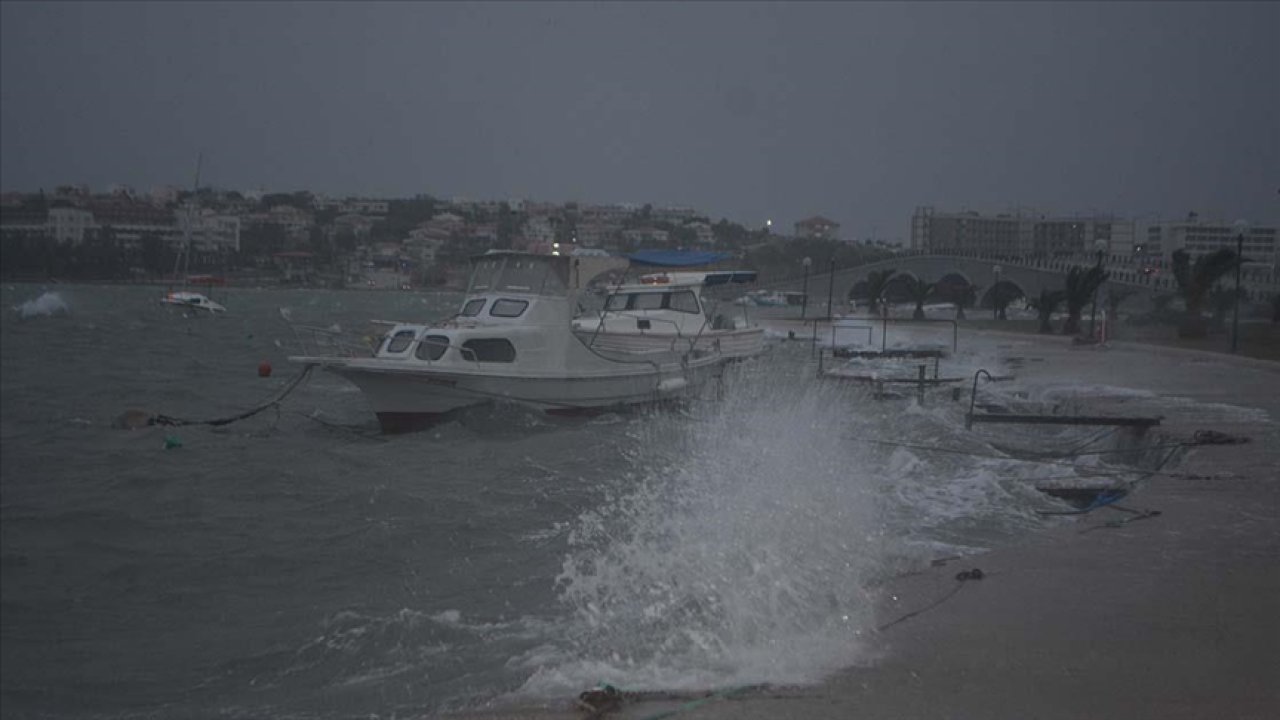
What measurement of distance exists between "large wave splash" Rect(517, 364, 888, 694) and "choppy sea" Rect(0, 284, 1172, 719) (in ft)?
0.10

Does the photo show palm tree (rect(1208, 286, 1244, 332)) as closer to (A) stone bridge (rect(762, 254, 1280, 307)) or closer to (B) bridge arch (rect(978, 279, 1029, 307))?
(A) stone bridge (rect(762, 254, 1280, 307))

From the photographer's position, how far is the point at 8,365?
85.3 ft

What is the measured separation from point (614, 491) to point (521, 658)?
6.08m

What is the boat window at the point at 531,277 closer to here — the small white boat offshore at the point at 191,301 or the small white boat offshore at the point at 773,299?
the small white boat offshore at the point at 191,301

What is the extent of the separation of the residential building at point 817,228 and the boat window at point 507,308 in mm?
38343

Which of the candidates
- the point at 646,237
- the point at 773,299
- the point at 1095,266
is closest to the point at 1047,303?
the point at 1095,266

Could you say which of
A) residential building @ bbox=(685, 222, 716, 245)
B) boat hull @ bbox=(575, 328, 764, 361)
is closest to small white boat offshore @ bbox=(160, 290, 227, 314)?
residential building @ bbox=(685, 222, 716, 245)

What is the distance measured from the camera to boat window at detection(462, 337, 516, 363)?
18859mm

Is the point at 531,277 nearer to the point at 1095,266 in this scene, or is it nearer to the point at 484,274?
the point at 484,274

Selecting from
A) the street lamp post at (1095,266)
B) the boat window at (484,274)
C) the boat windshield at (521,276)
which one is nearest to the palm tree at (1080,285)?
the street lamp post at (1095,266)

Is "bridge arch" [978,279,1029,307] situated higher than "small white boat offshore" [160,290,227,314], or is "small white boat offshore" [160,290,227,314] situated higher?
"bridge arch" [978,279,1029,307]

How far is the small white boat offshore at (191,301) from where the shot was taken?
4972 cm

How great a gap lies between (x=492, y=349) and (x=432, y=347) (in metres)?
1.05

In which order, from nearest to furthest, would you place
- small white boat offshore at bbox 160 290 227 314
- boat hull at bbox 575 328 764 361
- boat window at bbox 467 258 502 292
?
boat window at bbox 467 258 502 292 < boat hull at bbox 575 328 764 361 < small white boat offshore at bbox 160 290 227 314
